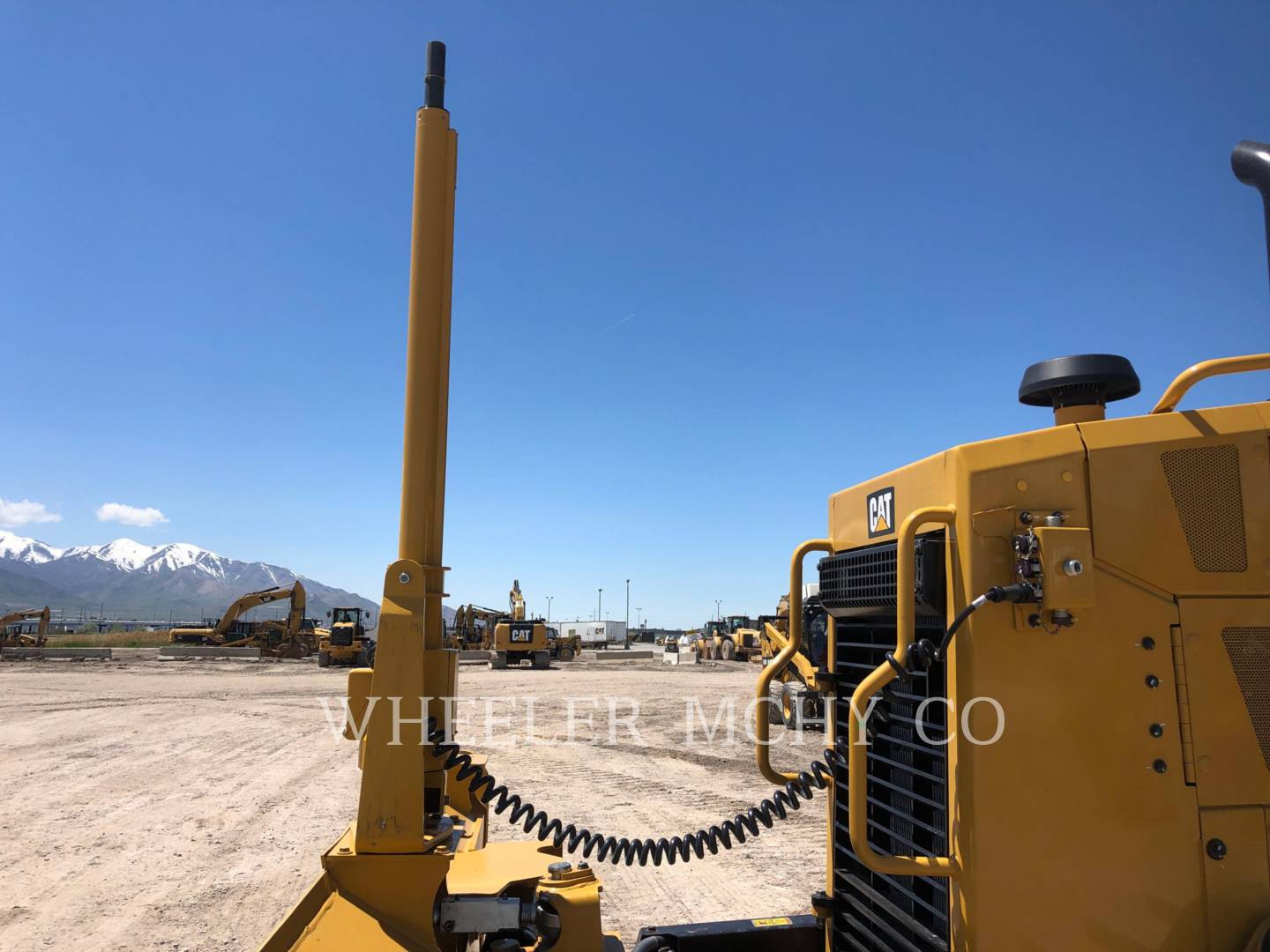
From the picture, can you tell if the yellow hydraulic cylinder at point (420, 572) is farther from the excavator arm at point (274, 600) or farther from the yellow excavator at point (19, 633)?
the yellow excavator at point (19, 633)

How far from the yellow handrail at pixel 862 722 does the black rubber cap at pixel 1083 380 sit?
0.76 m

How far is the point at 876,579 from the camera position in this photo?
9.88 ft

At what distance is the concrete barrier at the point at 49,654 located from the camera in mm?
38562

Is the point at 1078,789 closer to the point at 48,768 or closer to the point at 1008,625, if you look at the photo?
the point at 1008,625

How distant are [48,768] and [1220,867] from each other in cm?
1438

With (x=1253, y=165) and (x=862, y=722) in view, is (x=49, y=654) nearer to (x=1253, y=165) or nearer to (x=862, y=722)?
(x=862, y=722)

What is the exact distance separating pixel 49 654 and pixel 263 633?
32.2ft

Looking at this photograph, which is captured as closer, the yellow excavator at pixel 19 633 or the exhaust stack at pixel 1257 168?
the exhaust stack at pixel 1257 168

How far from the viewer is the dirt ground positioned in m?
6.26

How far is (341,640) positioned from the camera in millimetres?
36625

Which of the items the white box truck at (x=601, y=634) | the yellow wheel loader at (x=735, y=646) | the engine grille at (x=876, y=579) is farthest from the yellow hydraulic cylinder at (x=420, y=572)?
the white box truck at (x=601, y=634)

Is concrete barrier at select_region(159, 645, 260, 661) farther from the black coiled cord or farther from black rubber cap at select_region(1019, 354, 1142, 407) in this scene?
black rubber cap at select_region(1019, 354, 1142, 407)

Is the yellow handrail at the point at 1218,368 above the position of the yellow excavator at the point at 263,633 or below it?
above

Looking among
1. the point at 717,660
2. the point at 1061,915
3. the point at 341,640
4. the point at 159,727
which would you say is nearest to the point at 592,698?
the point at 159,727
